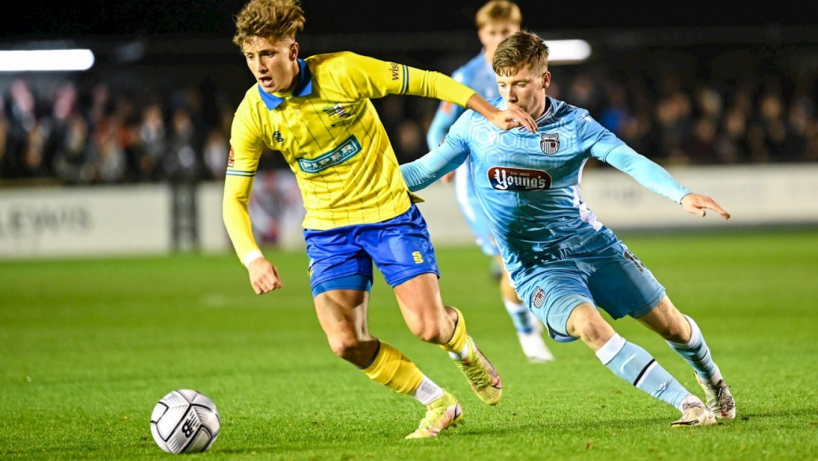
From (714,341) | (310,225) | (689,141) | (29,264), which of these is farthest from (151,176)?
(310,225)

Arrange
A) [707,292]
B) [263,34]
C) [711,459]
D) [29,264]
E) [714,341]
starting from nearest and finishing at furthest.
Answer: [711,459] → [263,34] → [714,341] → [707,292] → [29,264]

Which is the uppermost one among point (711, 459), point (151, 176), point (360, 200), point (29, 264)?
point (360, 200)

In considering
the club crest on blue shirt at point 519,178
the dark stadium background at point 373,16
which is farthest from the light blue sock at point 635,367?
the dark stadium background at point 373,16

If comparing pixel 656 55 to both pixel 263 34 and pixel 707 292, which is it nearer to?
pixel 707 292

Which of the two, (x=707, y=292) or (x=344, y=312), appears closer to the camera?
(x=344, y=312)

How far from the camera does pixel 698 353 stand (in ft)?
17.7

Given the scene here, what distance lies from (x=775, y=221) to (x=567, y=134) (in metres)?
16.2

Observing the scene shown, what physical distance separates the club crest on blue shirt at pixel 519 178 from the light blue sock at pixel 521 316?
113 inches

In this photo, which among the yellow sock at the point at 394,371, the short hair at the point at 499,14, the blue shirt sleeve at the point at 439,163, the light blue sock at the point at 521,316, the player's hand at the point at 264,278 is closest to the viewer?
the player's hand at the point at 264,278

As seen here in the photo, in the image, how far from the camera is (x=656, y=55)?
76.2ft

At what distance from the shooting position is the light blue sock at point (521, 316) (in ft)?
26.8

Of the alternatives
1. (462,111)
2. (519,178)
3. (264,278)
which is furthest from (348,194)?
(462,111)

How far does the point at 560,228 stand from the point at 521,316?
2.86 m

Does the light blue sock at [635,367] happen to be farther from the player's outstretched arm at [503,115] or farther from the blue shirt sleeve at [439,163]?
the blue shirt sleeve at [439,163]
